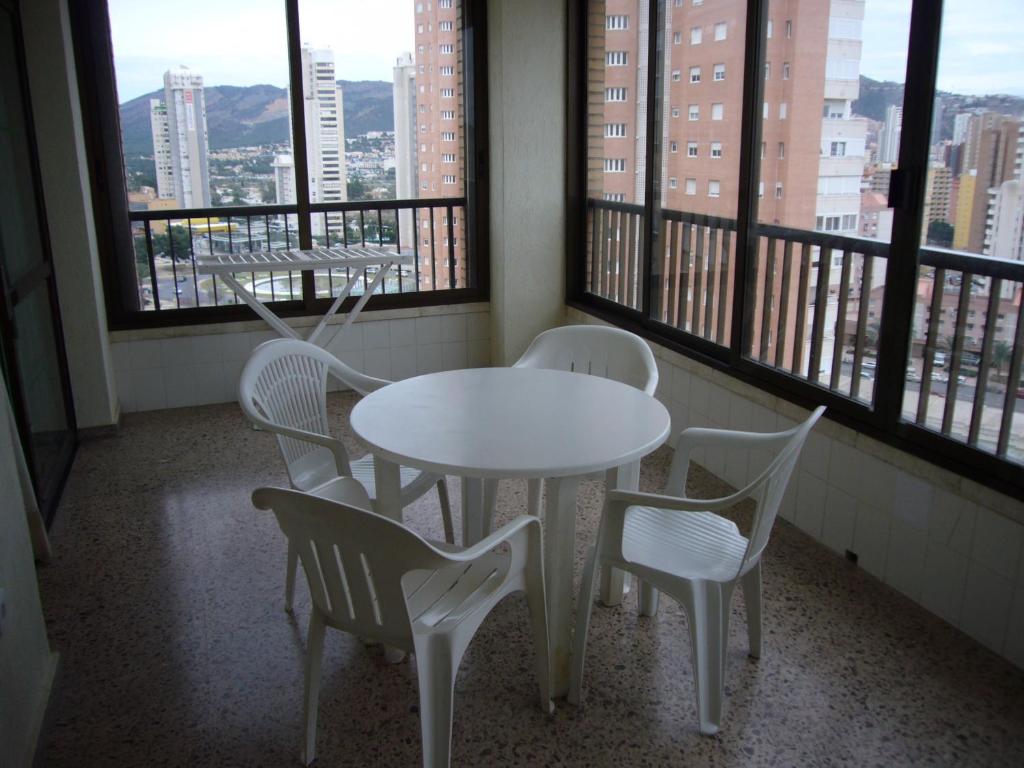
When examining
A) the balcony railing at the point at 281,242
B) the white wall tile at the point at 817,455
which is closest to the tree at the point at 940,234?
the white wall tile at the point at 817,455

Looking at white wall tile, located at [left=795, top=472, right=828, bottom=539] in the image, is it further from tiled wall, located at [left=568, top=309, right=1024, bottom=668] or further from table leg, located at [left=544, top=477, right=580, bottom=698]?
table leg, located at [left=544, top=477, right=580, bottom=698]

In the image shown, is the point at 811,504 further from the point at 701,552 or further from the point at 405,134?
the point at 405,134

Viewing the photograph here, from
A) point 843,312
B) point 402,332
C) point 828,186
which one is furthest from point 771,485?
point 402,332

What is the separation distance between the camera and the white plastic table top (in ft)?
6.52

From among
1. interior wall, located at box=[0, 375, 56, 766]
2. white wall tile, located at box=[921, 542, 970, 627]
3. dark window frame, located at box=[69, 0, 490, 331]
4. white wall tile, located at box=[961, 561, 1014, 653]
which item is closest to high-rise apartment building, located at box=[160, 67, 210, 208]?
dark window frame, located at box=[69, 0, 490, 331]

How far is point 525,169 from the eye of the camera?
4.83 meters

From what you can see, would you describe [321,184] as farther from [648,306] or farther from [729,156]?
A: [729,156]

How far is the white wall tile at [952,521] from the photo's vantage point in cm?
243

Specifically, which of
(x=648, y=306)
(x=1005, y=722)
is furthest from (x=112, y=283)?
(x=1005, y=722)

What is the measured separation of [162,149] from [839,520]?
149 inches

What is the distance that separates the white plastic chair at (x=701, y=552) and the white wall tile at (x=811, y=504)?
82 centimetres

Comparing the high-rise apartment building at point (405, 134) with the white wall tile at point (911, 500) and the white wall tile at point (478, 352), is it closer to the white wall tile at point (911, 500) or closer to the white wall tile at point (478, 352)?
the white wall tile at point (478, 352)

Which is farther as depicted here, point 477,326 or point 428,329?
point 477,326

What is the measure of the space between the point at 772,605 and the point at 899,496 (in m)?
0.53
